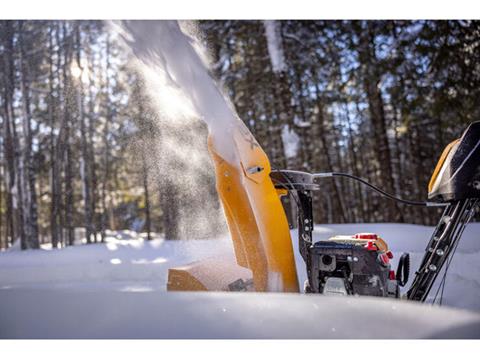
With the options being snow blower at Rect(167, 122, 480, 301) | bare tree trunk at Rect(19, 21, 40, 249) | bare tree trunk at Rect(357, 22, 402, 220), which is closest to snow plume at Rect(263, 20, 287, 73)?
bare tree trunk at Rect(357, 22, 402, 220)

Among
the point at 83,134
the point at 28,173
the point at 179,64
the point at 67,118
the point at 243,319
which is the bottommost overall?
the point at 243,319

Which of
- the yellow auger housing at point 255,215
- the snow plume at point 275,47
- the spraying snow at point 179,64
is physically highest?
the snow plume at point 275,47

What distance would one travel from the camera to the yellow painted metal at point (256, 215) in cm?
208

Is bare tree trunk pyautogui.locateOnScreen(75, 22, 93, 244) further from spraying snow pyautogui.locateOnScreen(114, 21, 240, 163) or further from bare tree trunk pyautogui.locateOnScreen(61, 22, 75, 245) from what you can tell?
spraying snow pyautogui.locateOnScreen(114, 21, 240, 163)

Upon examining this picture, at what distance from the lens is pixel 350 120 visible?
1573cm

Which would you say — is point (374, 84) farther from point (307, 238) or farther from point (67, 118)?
point (67, 118)

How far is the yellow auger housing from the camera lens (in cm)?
208

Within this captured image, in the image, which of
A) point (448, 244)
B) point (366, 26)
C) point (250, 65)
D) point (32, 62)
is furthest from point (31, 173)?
point (448, 244)

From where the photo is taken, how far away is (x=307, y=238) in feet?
7.36

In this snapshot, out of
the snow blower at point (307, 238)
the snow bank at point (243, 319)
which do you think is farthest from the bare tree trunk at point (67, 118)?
the snow bank at point (243, 319)

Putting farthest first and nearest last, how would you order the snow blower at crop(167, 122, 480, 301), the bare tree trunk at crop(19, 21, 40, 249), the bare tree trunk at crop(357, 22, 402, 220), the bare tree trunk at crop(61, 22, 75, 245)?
the bare tree trunk at crop(61, 22, 75, 245) → the bare tree trunk at crop(19, 21, 40, 249) → the bare tree trunk at crop(357, 22, 402, 220) → the snow blower at crop(167, 122, 480, 301)

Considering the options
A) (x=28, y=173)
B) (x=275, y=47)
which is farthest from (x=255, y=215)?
(x=28, y=173)

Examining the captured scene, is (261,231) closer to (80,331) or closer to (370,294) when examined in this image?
(370,294)

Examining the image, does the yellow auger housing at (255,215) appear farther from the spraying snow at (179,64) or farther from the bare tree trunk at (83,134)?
the bare tree trunk at (83,134)
